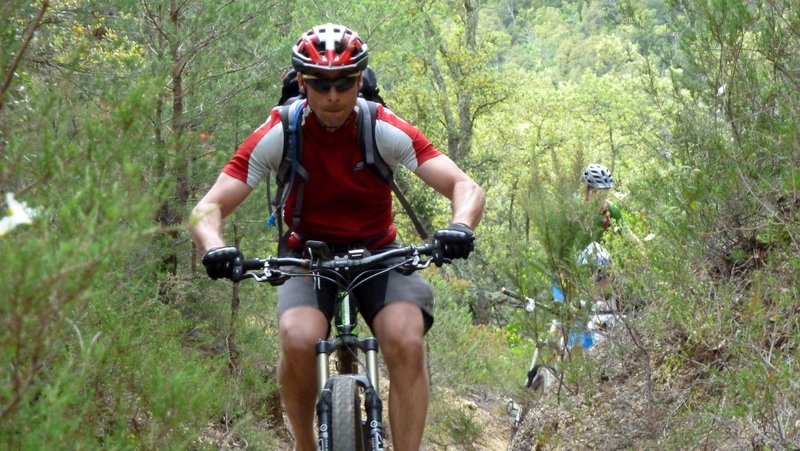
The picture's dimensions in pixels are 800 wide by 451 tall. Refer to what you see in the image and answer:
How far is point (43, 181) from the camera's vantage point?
2.89 m

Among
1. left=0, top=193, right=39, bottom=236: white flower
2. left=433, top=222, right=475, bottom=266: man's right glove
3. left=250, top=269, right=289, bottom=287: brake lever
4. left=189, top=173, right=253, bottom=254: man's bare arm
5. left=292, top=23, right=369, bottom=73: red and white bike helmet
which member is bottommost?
left=0, top=193, right=39, bottom=236: white flower

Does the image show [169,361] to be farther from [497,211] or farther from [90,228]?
[497,211]

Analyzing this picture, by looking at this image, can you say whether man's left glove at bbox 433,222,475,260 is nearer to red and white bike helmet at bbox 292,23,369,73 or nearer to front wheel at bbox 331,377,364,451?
front wheel at bbox 331,377,364,451

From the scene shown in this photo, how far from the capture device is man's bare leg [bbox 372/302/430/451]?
4.50 meters

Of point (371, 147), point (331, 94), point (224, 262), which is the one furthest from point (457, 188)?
point (224, 262)

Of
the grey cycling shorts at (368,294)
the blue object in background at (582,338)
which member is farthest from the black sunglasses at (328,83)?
the blue object in background at (582,338)

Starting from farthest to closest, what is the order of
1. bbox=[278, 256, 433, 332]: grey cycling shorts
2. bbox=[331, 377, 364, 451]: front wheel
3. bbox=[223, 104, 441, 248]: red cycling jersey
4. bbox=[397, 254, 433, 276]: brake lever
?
bbox=[223, 104, 441, 248]: red cycling jersey < bbox=[278, 256, 433, 332]: grey cycling shorts < bbox=[397, 254, 433, 276]: brake lever < bbox=[331, 377, 364, 451]: front wheel

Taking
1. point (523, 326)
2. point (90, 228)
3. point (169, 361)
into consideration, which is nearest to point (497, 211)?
point (523, 326)

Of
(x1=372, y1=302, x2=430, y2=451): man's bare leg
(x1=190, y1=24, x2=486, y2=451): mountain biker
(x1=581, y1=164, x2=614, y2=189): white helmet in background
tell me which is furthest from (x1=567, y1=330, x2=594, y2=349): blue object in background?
(x1=372, y1=302, x2=430, y2=451): man's bare leg

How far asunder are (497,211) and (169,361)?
1450 inches

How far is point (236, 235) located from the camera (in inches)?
316

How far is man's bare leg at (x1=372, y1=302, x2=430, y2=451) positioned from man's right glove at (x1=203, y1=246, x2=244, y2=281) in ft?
2.34

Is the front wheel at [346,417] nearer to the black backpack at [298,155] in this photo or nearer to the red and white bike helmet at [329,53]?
the black backpack at [298,155]

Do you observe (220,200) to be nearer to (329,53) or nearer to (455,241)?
(329,53)
